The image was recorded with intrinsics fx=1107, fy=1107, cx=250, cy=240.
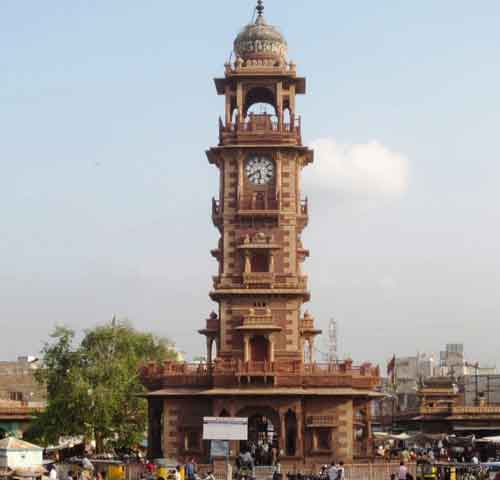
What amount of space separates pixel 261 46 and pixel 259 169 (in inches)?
318

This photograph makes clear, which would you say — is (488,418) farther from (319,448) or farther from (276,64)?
(276,64)

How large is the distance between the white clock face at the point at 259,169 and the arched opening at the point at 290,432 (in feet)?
46.4

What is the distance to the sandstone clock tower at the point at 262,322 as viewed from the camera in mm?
59781

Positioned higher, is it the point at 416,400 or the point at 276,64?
the point at 276,64

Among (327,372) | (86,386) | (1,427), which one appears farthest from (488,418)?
(1,427)

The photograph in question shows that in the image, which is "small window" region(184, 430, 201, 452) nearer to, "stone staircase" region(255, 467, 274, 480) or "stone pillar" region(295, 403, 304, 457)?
"stone pillar" region(295, 403, 304, 457)

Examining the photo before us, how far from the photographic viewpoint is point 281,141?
215 ft

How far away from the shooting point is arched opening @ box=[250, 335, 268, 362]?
62.2m

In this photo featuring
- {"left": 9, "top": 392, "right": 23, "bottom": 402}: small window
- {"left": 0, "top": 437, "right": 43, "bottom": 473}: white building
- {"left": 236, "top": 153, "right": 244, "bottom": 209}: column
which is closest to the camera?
{"left": 0, "top": 437, "right": 43, "bottom": 473}: white building

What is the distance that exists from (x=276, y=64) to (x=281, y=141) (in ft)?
16.8

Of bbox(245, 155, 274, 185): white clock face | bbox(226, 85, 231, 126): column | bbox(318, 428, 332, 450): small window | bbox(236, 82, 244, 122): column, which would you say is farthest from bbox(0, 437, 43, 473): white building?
bbox(236, 82, 244, 122): column

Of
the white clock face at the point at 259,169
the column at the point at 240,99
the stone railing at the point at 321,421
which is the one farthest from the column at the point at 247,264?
the stone railing at the point at 321,421

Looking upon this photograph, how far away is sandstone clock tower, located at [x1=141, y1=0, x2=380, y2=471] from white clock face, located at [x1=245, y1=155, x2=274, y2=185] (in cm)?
6

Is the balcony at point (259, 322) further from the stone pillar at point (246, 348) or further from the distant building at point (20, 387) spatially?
the distant building at point (20, 387)
